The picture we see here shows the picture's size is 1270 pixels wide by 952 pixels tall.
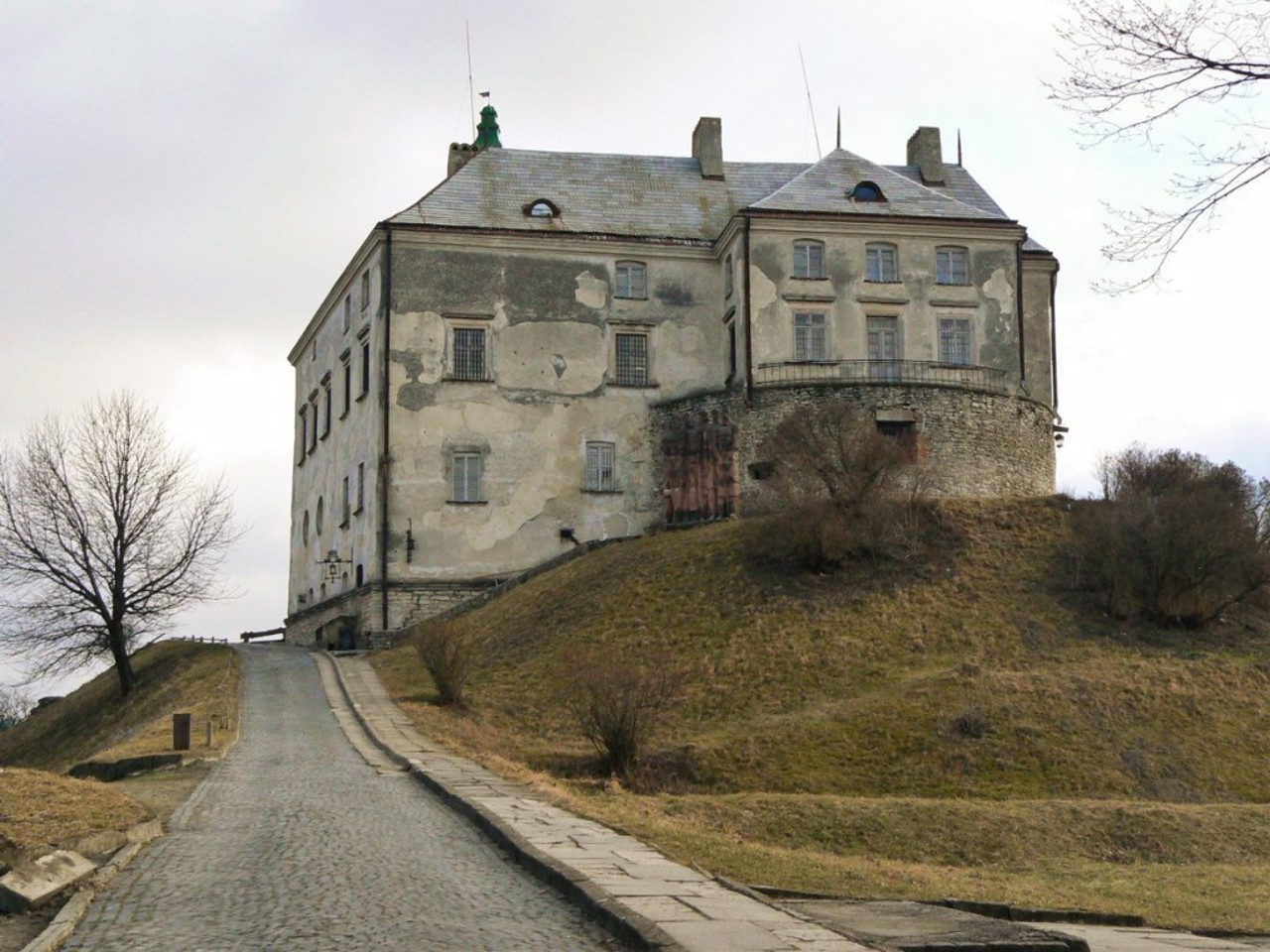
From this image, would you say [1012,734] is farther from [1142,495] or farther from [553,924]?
[553,924]

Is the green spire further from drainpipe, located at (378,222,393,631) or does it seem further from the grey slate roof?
drainpipe, located at (378,222,393,631)

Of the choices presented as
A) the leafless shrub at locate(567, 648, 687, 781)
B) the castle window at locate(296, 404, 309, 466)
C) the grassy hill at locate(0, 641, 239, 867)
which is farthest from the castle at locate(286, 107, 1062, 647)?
the leafless shrub at locate(567, 648, 687, 781)

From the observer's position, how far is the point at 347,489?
50.3 metres

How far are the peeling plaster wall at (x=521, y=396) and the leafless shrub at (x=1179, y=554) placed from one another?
13729 millimetres

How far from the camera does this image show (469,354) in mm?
47969

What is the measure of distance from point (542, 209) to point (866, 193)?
32.7ft

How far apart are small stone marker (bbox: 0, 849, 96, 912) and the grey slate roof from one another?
1446 inches

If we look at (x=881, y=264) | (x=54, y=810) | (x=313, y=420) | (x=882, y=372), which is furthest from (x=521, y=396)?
(x=54, y=810)

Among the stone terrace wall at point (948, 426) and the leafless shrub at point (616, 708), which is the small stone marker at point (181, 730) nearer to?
the leafless shrub at point (616, 708)

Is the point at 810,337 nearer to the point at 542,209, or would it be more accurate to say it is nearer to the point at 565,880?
the point at 542,209

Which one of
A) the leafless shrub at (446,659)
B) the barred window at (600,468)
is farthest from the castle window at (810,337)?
the leafless shrub at (446,659)

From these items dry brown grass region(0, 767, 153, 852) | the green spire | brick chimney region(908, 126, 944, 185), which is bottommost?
dry brown grass region(0, 767, 153, 852)

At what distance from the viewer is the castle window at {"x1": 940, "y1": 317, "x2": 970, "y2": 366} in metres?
49.0

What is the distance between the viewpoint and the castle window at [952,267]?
49500 millimetres
